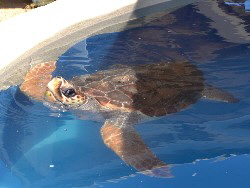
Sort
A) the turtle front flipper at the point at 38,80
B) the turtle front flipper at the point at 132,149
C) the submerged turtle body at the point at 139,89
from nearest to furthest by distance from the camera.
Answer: the turtle front flipper at the point at 132,149 → the submerged turtle body at the point at 139,89 → the turtle front flipper at the point at 38,80

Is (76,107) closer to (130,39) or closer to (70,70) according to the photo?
(70,70)

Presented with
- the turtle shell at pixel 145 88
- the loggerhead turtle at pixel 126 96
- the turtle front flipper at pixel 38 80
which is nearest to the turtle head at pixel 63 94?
the loggerhead turtle at pixel 126 96

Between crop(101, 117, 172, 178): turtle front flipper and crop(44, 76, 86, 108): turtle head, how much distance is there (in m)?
0.42

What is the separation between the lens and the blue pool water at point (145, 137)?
365cm

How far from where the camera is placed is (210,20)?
6625 millimetres

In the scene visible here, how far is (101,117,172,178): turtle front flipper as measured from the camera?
357cm

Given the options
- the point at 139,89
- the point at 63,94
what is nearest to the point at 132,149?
the point at 139,89

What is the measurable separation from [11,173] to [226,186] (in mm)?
1993

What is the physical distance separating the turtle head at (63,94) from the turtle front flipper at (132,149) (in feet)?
1.36

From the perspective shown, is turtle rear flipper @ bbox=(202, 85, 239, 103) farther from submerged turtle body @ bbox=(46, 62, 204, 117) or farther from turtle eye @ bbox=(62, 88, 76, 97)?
turtle eye @ bbox=(62, 88, 76, 97)

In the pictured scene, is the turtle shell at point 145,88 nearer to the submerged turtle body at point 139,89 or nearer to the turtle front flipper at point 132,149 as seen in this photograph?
the submerged turtle body at point 139,89

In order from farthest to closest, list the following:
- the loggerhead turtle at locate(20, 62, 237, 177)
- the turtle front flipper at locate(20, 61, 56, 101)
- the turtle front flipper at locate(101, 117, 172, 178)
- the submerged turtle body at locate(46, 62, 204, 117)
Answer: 1. the turtle front flipper at locate(20, 61, 56, 101)
2. the submerged turtle body at locate(46, 62, 204, 117)
3. the loggerhead turtle at locate(20, 62, 237, 177)
4. the turtle front flipper at locate(101, 117, 172, 178)

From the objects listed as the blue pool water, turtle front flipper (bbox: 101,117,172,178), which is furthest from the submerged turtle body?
turtle front flipper (bbox: 101,117,172,178)

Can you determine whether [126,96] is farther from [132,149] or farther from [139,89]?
[132,149]
